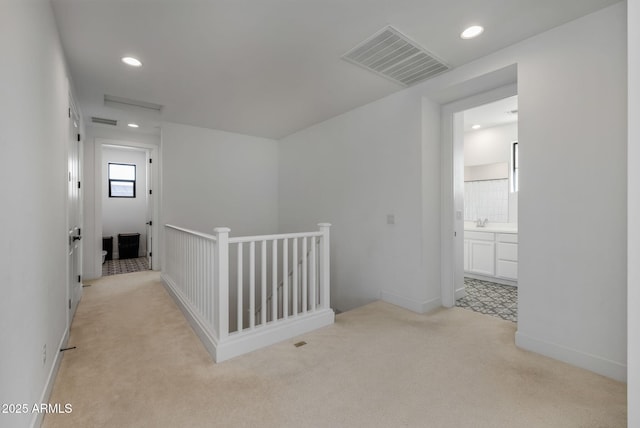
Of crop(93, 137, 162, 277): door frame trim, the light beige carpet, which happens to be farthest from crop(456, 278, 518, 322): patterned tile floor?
crop(93, 137, 162, 277): door frame trim

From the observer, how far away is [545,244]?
91.1 inches

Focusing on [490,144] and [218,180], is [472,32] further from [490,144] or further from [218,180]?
[218,180]

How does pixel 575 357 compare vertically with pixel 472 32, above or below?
below

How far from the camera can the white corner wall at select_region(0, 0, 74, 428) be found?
47.1 inches

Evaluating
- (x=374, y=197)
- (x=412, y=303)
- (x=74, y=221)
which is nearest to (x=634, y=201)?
(x=412, y=303)

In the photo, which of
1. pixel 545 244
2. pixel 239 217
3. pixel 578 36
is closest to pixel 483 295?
pixel 545 244

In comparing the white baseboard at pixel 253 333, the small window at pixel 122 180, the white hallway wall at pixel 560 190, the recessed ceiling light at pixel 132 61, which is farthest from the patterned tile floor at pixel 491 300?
the small window at pixel 122 180

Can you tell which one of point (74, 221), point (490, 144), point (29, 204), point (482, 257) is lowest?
point (482, 257)

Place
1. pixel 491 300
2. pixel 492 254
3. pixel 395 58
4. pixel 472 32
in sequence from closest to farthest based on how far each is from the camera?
pixel 472 32 → pixel 395 58 → pixel 491 300 → pixel 492 254

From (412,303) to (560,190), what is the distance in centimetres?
178

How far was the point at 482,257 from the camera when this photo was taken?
15.3 feet

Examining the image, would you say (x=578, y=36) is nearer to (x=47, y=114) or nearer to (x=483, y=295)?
(x=483, y=295)

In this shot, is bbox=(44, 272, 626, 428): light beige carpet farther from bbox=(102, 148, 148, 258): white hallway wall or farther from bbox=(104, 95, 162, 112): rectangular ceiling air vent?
bbox=(102, 148, 148, 258): white hallway wall

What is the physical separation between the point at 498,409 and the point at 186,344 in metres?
2.37
